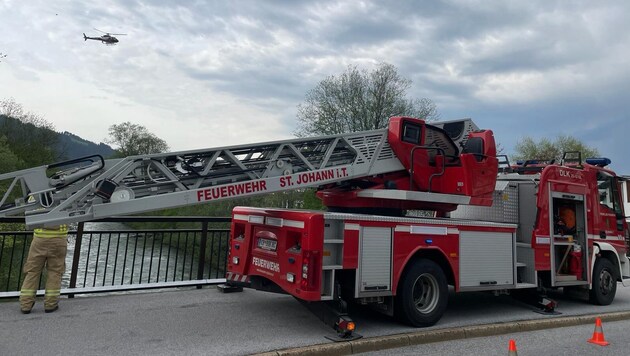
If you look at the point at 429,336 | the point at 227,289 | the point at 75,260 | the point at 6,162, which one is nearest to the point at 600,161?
the point at 429,336

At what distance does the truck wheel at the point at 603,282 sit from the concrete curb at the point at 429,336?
1.07 m

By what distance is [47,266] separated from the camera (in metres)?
6.23

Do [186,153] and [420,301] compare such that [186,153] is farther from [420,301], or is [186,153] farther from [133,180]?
[420,301]

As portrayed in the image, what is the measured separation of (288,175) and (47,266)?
3.61 m

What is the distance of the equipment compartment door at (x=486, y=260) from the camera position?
6715 mm

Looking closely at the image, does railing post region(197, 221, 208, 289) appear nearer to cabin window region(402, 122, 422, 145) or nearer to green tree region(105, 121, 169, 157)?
cabin window region(402, 122, 422, 145)

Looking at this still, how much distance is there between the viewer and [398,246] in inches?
237

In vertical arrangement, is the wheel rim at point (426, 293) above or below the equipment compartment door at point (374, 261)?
below

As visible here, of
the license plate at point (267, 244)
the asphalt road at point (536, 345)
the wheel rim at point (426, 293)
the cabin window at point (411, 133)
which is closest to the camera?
the asphalt road at point (536, 345)

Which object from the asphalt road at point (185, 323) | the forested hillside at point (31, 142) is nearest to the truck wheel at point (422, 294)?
the asphalt road at point (185, 323)

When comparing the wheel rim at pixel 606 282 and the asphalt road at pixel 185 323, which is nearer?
the asphalt road at pixel 185 323

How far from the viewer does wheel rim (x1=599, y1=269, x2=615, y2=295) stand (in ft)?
28.8

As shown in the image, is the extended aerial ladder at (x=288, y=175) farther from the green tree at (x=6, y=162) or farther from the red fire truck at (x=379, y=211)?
the green tree at (x=6, y=162)

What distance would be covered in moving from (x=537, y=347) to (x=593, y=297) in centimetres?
369
